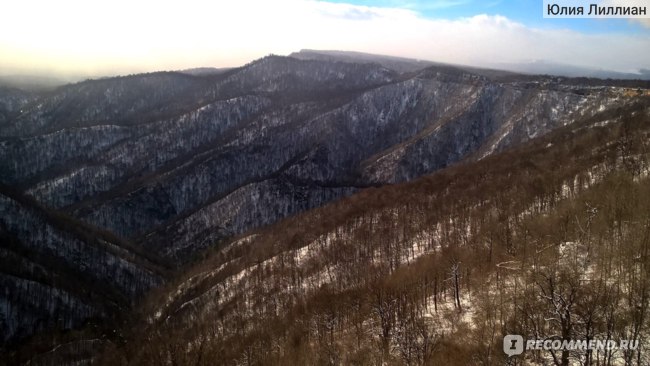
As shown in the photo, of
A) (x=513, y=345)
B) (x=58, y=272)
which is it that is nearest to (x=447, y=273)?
(x=513, y=345)

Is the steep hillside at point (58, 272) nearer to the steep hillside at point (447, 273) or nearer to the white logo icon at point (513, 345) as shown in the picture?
the steep hillside at point (447, 273)

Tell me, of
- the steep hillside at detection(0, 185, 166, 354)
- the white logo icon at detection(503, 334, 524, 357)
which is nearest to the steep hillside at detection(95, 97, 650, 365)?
the white logo icon at detection(503, 334, 524, 357)

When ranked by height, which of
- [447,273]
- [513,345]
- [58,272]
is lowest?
[58,272]

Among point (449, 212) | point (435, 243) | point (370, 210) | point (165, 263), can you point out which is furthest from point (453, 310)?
point (165, 263)

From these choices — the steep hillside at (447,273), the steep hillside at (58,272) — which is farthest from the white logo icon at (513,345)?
the steep hillside at (58,272)

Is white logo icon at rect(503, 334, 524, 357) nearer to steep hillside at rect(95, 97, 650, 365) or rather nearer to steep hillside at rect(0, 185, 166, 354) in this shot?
steep hillside at rect(95, 97, 650, 365)

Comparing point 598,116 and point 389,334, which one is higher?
point 598,116

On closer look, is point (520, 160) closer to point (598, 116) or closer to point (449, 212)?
point (449, 212)

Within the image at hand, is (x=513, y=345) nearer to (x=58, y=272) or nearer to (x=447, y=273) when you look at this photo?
(x=447, y=273)
